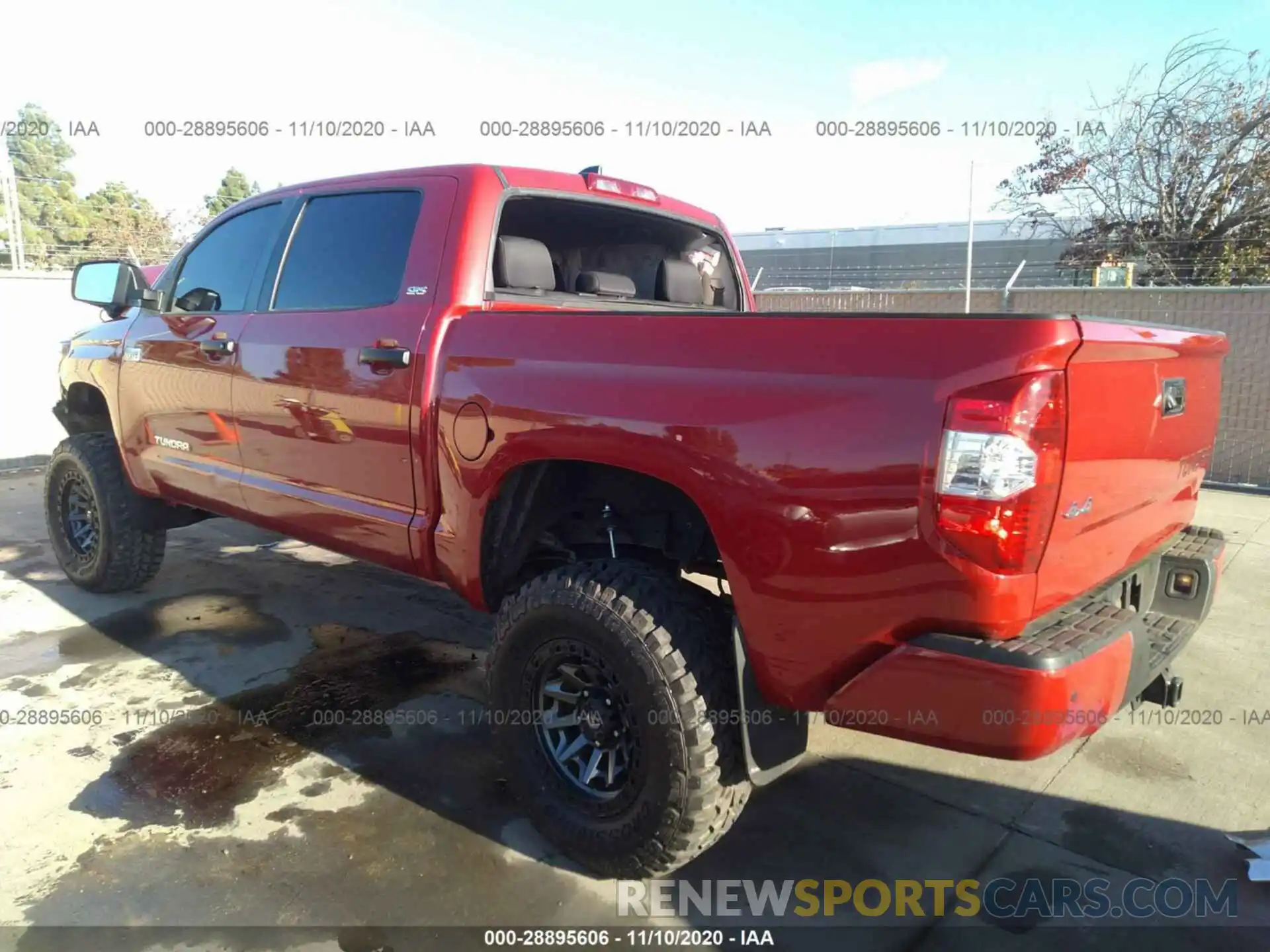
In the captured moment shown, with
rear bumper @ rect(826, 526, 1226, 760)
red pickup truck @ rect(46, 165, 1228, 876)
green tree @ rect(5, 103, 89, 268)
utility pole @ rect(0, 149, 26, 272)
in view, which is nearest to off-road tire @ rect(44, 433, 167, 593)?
red pickup truck @ rect(46, 165, 1228, 876)

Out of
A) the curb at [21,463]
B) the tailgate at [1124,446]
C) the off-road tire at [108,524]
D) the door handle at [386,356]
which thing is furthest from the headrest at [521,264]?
the curb at [21,463]

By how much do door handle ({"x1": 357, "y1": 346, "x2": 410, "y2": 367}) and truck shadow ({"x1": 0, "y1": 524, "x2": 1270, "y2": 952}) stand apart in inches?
59.2

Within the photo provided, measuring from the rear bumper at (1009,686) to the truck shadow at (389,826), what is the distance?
2.54 feet

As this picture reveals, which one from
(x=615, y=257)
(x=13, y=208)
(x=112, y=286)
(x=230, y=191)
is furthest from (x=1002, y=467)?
(x=230, y=191)

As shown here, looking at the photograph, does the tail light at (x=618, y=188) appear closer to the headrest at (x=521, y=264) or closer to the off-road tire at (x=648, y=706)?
the headrest at (x=521, y=264)

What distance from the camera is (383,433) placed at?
120 inches

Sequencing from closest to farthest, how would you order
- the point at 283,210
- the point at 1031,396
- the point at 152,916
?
1. the point at 1031,396
2. the point at 152,916
3. the point at 283,210

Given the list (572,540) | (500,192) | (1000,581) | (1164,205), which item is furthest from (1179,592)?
(1164,205)

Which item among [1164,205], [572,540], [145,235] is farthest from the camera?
[145,235]

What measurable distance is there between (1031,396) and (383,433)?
2.15m

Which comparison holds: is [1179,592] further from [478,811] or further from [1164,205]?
[1164,205]

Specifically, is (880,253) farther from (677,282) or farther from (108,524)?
(108,524)

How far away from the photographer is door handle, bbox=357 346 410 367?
2.95 m

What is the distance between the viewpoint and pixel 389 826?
9.18 feet
